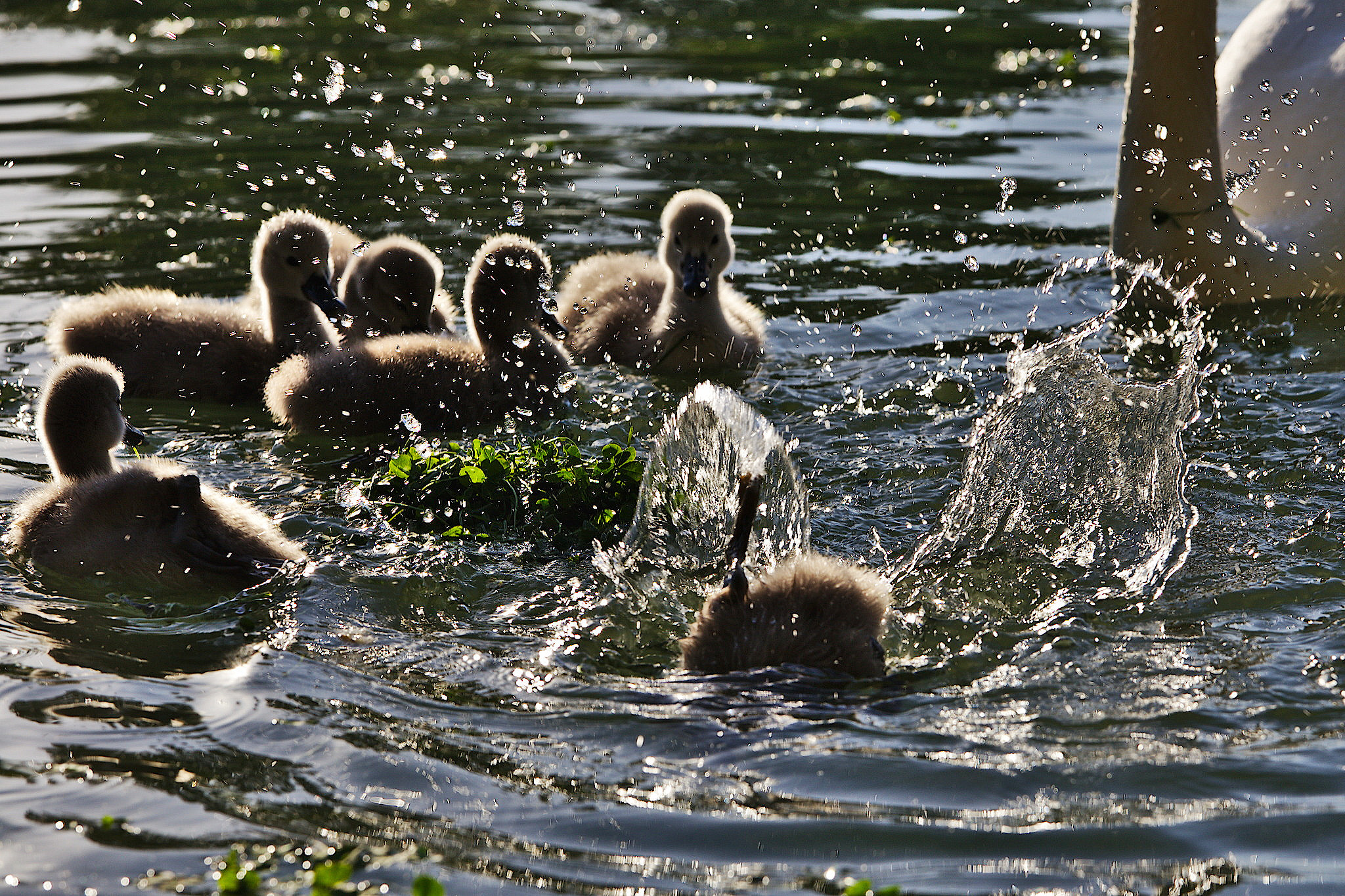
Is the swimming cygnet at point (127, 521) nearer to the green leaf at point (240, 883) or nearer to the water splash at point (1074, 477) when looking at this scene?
the green leaf at point (240, 883)

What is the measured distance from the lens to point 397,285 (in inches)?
270

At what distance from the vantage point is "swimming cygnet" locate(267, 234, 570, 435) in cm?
614

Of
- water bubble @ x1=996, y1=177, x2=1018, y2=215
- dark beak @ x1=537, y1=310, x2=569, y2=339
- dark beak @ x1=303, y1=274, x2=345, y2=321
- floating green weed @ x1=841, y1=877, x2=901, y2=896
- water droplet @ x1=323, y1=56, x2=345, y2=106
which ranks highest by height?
water droplet @ x1=323, y1=56, x2=345, y2=106

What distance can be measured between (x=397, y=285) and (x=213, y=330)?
831 mm

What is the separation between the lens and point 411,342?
637 cm

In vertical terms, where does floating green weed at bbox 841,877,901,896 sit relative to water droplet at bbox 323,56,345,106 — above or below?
below

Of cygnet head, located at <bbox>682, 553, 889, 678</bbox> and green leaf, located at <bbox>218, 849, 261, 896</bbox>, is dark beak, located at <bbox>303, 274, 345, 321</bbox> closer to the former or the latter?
cygnet head, located at <bbox>682, 553, 889, 678</bbox>

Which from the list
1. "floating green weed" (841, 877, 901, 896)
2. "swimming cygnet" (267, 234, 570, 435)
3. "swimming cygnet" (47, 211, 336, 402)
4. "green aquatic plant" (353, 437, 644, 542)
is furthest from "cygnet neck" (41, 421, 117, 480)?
"floating green weed" (841, 877, 901, 896)

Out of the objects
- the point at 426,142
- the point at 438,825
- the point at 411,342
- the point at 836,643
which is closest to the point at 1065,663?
the point at 836,643

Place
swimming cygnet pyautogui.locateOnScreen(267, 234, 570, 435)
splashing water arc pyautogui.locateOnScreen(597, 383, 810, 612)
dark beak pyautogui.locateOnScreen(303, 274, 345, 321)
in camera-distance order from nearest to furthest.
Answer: splashing water arc pyautogui.locateOnScreen(597, 383, 810, 612), swimming cygnet pyautogui.locateOnScreen(267, 234, 570, 435), dark beak pyautogui.locateOnScreen(303, 274, 345, 321)

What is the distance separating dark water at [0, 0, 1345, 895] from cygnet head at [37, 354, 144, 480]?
0.41 m

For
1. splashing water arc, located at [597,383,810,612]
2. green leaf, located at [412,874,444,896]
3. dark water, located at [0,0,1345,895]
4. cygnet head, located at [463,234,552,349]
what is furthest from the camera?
cygnet head, located at [463,234,552,349]

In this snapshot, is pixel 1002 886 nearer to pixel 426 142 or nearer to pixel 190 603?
pixel 190 603

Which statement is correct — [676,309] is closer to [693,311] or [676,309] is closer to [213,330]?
[693,311]
